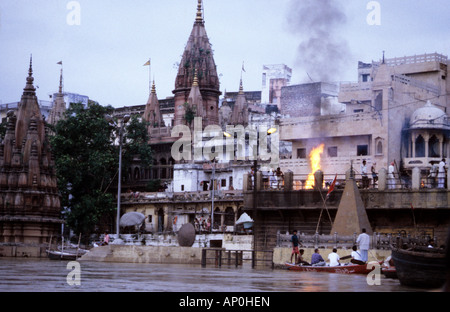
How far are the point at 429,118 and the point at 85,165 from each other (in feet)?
89.8

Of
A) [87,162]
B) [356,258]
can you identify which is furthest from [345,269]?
[87,162]

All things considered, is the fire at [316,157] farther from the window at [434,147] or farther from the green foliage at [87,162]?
the green foliage at [87,162]

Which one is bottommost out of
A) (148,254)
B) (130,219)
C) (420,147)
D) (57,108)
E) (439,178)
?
(148,254)

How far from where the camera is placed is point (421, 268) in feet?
56.8

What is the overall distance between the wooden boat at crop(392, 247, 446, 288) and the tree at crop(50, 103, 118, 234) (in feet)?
152

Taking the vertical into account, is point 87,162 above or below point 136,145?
below

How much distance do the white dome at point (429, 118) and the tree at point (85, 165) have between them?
80.5 ft

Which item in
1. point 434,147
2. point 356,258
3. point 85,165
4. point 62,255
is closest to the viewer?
point 356,258

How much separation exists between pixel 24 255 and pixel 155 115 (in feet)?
150

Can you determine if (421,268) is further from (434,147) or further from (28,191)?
(434,147)

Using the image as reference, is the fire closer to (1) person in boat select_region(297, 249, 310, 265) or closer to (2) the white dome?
(2) the white dome

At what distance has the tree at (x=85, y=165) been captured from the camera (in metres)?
63.0

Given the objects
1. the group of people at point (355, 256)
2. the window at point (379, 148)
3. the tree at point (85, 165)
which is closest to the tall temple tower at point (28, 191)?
the tree at point (85, 165)
